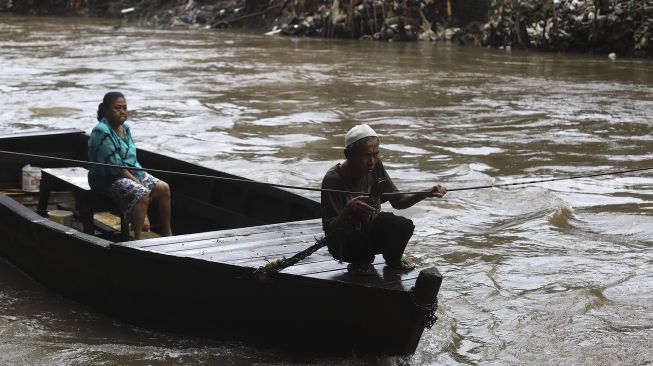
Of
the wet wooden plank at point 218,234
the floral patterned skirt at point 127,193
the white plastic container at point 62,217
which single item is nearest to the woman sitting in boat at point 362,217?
the wet wooden plank at point 218,234

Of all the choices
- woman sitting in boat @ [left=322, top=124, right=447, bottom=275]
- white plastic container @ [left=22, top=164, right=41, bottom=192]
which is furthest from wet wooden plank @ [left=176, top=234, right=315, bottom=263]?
white plastic container @ [left=22, top=164, right=41, bottom=192]

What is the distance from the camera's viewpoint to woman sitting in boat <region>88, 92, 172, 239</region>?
6.50 meters

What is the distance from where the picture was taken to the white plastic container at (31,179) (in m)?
8.05

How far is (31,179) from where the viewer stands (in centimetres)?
805

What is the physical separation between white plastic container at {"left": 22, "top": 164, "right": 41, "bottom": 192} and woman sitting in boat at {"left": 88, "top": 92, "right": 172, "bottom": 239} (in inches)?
60.1

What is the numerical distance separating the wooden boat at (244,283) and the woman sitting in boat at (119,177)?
56 cm

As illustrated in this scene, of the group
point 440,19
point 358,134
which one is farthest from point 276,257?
point 440,19

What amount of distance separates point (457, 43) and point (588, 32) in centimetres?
510

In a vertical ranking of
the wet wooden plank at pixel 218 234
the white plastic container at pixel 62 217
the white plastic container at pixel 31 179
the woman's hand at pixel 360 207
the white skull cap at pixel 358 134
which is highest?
the white skull cap at pixel 358 134

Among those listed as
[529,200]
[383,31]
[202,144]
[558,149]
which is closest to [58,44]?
[383,31]

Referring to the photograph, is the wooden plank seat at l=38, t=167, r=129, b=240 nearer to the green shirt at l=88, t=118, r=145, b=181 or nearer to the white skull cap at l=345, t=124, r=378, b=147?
the green shirt at l=88, t=118, r=145, b=181

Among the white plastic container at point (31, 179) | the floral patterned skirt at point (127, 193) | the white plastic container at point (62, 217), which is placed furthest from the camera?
the white plastic container at point (31, 179)

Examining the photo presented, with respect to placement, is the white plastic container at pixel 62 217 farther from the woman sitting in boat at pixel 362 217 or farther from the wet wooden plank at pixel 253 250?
the woman sitting in boat at pixel 362 217

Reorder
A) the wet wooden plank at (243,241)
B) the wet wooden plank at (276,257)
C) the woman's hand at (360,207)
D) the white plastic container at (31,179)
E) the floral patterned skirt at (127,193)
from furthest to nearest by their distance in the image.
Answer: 1. the white plastic container at (31,179)
2. the floral patterned skirt at (127,193)
3. the wet wooden plank at (243,241)
4. the wet wooden plank at (276,257)
5. the woman's hand at (360,207)
